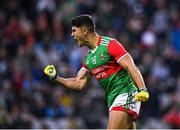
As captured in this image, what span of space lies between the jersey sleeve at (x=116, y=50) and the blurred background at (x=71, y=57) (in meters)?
6.11

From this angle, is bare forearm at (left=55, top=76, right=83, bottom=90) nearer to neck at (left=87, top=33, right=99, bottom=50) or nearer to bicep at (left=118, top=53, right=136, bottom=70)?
neck at (left=87, top=33, right=99, bottom=50)

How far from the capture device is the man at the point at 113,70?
966cm

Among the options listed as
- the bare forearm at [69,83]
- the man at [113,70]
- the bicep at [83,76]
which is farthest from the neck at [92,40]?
the bare forearm at [69,83]

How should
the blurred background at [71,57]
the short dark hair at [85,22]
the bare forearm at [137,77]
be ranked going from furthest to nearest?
1. the blurred background at [71,57]
2. the short dark hair at [85,22]
3. the bare forearm at [137,77]

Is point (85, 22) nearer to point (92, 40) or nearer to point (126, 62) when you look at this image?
point (92, 40)

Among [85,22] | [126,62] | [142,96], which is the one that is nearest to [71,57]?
[85,22]

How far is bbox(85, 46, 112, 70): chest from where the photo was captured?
32.2 ft

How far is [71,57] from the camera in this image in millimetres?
18125

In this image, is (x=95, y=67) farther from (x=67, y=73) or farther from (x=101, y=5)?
(x=101, y=5)

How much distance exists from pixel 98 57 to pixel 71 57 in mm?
8238

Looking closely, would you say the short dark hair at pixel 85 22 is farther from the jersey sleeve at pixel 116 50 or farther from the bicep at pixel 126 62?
the bicep at pixel 126 62

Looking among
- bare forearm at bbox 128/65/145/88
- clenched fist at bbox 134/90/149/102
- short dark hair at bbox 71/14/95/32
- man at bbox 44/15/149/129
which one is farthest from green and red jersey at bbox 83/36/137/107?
clenched fist at bbox 134/90/149/102

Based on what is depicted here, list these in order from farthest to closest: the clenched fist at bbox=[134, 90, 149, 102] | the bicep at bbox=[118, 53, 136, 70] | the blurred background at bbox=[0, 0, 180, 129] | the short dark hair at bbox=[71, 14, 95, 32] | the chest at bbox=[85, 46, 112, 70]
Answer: the blurred background at bbox=[0, 0, 180, 129] → the short dark hair at bbox=[71, 14, 95, 32] → the chest at bbox=[85, 46, 112, 70] → the bicep at bbox=[118, 53, 136, 70] → the clenched fist at bbox=[134, 90, 149, 102]

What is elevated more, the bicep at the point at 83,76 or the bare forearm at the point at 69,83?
the bicep at the point at 83,76
